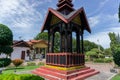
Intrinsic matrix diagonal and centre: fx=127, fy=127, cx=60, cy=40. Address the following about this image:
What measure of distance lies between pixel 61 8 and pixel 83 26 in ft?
11.8

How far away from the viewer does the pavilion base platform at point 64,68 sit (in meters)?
11.2

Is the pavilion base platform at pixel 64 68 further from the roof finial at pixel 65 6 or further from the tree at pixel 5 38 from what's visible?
the tree at pixel 5 38

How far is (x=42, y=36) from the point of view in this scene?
197 feet

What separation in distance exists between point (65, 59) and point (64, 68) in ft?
2.76

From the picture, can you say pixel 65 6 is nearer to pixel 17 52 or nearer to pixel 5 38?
pixel 5 38

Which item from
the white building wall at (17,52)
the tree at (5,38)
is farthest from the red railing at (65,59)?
the white building wall at (17,52)

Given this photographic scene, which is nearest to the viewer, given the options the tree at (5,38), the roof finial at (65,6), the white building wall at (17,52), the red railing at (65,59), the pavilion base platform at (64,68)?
the pavilion base platform at (64,68)

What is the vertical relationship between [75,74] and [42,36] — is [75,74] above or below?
below

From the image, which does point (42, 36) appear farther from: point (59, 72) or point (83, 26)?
point (59, 72)

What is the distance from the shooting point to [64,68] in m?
11.7

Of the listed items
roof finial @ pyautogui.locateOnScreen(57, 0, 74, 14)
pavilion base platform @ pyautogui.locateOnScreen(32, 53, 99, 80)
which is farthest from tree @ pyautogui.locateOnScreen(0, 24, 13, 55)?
roof finial @ pyautogui.locateOnScreen(57, 0, 74, 14)

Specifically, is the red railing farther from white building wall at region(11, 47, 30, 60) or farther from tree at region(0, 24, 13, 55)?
white building wall at region(11, 47, 30, 60)

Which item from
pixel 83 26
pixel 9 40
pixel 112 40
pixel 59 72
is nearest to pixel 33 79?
pixel 59 72

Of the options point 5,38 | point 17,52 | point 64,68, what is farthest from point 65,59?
point 17,52
